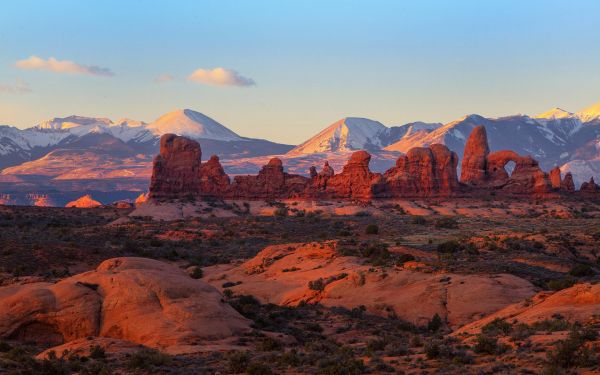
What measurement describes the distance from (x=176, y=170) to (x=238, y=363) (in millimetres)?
94073

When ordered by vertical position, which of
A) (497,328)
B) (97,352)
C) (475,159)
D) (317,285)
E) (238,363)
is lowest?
(317,285)

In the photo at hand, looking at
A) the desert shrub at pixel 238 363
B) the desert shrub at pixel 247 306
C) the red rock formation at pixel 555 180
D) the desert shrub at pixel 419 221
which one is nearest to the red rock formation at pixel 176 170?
the desert shrub at pixel 419 221

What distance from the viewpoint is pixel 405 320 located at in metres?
34.3

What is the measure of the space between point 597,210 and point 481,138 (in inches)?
901

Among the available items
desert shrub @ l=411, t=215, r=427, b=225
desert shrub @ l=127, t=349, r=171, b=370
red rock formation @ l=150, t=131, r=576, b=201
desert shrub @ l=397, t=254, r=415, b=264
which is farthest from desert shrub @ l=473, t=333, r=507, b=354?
red rock formation @ l=150, t=131, r=576, b=201

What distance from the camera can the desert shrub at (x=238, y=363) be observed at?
21.6 metres

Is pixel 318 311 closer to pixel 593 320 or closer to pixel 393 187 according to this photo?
pixel 593 320

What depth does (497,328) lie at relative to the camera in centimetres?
2530

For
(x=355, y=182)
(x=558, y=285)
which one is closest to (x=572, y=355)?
(x=558, y=285)

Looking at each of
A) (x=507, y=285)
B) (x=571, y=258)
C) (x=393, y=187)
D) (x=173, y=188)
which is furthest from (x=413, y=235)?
(x=173, y=188)

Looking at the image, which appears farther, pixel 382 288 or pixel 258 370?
pixel 382 288

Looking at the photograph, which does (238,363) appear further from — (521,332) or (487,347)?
(521,332)

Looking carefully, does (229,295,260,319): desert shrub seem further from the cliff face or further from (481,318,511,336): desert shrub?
the cliff face

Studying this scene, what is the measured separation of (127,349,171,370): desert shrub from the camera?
22188mm
